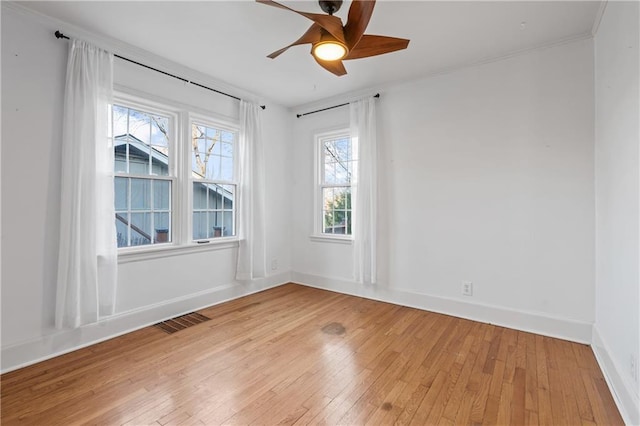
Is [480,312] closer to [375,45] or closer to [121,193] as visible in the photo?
[375,45]

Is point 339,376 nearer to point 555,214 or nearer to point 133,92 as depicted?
point 555,214

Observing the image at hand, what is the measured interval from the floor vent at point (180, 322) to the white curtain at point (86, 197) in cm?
52

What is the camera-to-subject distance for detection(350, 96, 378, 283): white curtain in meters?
3.68

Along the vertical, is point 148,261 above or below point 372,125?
below

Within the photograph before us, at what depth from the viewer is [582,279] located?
265 cm

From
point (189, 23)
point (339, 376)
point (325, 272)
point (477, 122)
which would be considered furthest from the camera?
point (325, 272)

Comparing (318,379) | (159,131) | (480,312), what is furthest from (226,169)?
(480,312)

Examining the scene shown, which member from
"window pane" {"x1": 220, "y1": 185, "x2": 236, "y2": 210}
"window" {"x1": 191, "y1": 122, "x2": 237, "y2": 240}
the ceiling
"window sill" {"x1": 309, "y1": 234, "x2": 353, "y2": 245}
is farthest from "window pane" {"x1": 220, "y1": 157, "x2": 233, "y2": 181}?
"window sill" {"x1": 309, "y1": 234, "x2": 353, "y2": 245}

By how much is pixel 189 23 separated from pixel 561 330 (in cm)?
420

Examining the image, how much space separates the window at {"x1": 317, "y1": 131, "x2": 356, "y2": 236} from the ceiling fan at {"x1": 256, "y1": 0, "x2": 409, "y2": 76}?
1877mm

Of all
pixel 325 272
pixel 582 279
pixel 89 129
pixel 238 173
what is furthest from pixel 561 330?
pixel 89 129

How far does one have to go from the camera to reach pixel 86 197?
8.10 feet

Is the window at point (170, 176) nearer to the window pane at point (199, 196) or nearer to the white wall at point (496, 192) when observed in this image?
the window pane at point (199, 196)

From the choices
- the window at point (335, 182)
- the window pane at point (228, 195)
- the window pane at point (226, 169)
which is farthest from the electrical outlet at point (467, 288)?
the window pane at point (226, 169)
